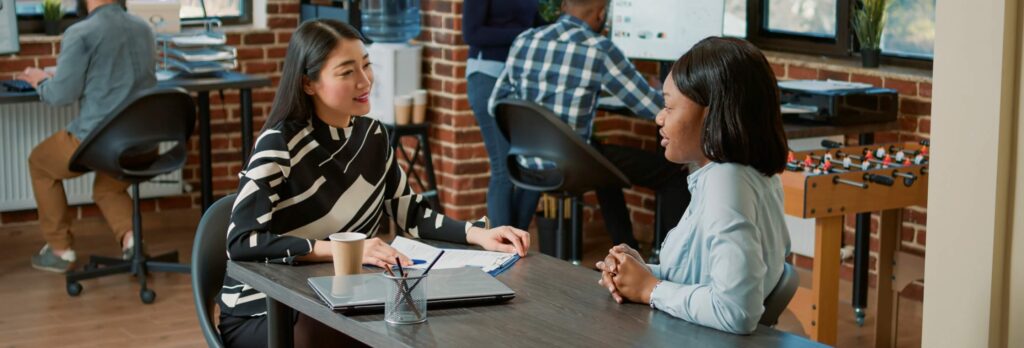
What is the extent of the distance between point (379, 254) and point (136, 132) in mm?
2629

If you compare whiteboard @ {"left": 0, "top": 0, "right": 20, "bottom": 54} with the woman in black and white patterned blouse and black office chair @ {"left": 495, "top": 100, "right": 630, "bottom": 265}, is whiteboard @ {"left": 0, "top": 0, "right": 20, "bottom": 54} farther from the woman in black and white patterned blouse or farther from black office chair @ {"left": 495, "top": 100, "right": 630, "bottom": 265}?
the woman in black and white patterned blouse

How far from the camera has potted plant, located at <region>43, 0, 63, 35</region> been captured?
5652mm

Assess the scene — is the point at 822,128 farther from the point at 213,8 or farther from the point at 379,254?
the point at 213,8

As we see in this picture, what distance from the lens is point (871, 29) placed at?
4.97 metres

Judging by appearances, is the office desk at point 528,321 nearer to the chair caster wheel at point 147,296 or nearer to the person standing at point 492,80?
the chair caster wheel at point 147,296

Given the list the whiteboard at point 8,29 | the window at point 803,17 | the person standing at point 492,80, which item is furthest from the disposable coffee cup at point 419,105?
the whiteboard at point 8,29

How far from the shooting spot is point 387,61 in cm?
558

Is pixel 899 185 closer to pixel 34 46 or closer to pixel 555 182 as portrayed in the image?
pixel 555 182

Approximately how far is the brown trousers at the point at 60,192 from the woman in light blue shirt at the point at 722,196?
3.43m

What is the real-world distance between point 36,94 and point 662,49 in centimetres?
241

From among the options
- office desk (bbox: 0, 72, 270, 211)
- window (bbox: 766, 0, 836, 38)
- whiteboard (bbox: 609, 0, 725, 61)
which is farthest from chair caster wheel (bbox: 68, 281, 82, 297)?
window (bbox: 766, 0, 836, 38)

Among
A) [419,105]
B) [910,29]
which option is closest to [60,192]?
[419,105]

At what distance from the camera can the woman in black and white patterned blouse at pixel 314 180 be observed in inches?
98.6

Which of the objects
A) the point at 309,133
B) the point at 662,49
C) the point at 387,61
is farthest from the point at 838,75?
the point at 309,133
